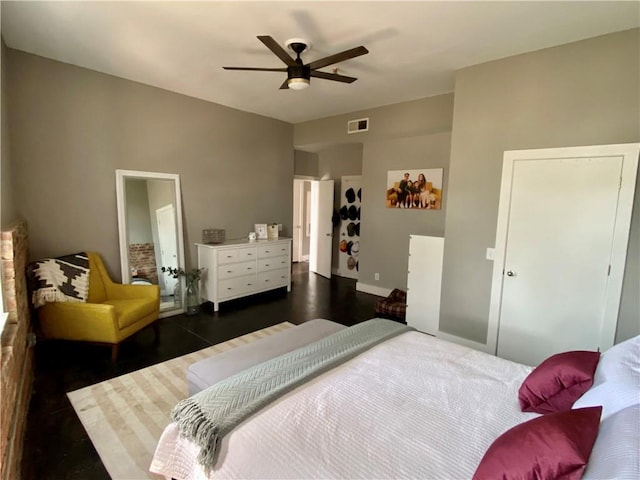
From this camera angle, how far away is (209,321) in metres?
4.18

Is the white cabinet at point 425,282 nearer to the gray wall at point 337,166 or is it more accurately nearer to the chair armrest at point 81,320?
the gray wall at point 337,166

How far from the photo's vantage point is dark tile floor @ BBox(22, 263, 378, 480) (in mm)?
1931

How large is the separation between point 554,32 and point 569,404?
109 inches

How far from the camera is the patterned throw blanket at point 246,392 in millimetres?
1364

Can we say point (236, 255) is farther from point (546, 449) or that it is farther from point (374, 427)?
point (546, 449)

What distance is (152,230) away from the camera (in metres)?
4.25

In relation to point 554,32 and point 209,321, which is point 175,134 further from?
point 554,32

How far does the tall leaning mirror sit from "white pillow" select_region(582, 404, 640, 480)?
4388 millimetres

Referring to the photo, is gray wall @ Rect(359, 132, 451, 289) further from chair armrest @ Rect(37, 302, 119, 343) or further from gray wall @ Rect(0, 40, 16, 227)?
gray wall @ Rect(0, 40, 16, 227)

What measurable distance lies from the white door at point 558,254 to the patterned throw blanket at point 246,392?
185 centimetres

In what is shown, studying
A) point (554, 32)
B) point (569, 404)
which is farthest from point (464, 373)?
point (554, 32)

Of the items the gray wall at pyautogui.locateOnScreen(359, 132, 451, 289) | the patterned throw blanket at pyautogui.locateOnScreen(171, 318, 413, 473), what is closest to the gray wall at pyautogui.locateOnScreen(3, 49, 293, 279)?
the gray wall at pyautogui.locateOnScreen(359, 132, 451, 289)

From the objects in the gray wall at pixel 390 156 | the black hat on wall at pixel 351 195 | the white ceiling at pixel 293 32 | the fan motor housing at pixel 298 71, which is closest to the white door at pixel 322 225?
the black hat on wall at pixel 351 195

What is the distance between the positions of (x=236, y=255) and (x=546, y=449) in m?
4.23
